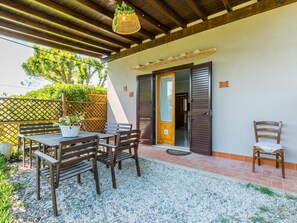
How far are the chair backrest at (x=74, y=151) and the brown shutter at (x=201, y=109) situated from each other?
104 inches

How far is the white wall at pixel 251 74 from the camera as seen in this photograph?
2.91 metres

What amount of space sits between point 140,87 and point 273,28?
11.4 feet

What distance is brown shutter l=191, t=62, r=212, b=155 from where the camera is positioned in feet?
12.3

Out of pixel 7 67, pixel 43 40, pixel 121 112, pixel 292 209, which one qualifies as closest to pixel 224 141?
pixel 292 209

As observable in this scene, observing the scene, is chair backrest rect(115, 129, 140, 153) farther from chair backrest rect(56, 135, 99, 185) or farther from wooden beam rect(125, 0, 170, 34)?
wooden beam rect(125, 0, 170, 34)

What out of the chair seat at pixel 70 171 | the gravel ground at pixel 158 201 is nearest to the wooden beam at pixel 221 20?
the gravel ground at pixel 158 201

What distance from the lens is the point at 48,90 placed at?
5715 mm

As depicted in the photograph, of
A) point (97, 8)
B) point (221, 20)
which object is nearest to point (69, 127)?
point (97, 8)

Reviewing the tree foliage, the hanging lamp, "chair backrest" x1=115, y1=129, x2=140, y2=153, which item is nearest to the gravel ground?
"chair backrest" x1=115, y1=129, x2=140, y2=153

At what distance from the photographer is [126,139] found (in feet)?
8.31

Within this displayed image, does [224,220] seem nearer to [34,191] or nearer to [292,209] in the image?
[292,209]

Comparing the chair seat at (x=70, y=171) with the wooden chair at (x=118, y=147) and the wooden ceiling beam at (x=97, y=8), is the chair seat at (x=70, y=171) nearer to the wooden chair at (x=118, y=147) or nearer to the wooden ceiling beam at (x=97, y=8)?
the wooden chair at (x=118, y=147)

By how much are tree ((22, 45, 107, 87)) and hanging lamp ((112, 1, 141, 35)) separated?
721 cm

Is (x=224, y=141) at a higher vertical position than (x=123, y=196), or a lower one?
higher
